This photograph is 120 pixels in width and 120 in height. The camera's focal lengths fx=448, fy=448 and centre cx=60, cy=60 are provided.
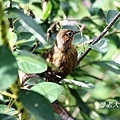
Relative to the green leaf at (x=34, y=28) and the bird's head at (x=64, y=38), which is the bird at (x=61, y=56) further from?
the green leaf at (x=34, y=28)

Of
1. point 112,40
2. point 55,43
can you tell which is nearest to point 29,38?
point 55,43

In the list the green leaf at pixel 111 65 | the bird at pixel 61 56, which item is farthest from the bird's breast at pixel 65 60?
the green leaf at pixel 111 65

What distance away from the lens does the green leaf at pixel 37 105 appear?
21.4 inches

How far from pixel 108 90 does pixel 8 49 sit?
1.23 meters

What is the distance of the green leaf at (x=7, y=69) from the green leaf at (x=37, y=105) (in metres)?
0.04

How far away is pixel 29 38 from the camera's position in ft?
3.14

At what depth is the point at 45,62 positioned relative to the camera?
0.53 m

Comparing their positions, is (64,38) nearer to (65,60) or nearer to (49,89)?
(65,60)

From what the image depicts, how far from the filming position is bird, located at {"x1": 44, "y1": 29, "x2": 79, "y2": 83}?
1009mm

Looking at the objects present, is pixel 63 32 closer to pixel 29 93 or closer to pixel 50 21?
pixel 50 21

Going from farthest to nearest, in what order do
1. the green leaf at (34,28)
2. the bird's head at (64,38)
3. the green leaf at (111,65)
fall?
the green leaf at (111,65), the bird's head at (64,38), the green leaf at (34,28)

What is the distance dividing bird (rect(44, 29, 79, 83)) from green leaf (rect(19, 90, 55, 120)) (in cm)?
40

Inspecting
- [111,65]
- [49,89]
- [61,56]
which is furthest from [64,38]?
[49,89]

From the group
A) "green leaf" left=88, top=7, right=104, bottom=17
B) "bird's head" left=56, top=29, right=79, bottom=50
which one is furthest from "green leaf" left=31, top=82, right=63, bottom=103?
"green leaf" left=88, top=7, right=104, bottom=17
